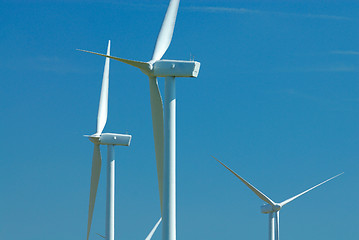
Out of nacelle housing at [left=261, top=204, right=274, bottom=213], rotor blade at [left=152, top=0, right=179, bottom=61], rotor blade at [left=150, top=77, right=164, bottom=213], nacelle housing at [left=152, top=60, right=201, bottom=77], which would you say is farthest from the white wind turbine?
nacelle housing at [left=152, top=60, right=201, bottom=77]

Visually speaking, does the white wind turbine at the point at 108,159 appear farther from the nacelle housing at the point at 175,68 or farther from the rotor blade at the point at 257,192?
the nacelle housing at the point at 175,68

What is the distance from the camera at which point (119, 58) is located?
49031mm

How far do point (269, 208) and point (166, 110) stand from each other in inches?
1166

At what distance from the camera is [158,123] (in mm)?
50500

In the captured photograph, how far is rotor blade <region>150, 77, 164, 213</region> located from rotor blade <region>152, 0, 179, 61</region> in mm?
2394

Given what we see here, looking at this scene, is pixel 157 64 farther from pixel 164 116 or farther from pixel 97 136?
pixel 97 136

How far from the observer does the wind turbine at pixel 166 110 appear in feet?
155

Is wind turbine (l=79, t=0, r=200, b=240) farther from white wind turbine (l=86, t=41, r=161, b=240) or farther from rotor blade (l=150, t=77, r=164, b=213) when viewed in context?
white wind turbine (l=86, t=41, r=161, b=240)

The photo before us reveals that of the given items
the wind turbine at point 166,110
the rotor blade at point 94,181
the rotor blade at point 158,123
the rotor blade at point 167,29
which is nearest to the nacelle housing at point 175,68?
the wind turbine at point 166,110

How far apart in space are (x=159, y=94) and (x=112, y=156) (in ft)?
63.4

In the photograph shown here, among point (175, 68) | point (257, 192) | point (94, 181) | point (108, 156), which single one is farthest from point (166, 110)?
point (257, 192)

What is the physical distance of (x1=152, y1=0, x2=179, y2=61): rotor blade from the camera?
5175cm

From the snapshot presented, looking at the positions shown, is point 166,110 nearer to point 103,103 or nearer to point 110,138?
point 110,138

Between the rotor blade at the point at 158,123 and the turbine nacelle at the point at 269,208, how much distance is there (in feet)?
84.3
